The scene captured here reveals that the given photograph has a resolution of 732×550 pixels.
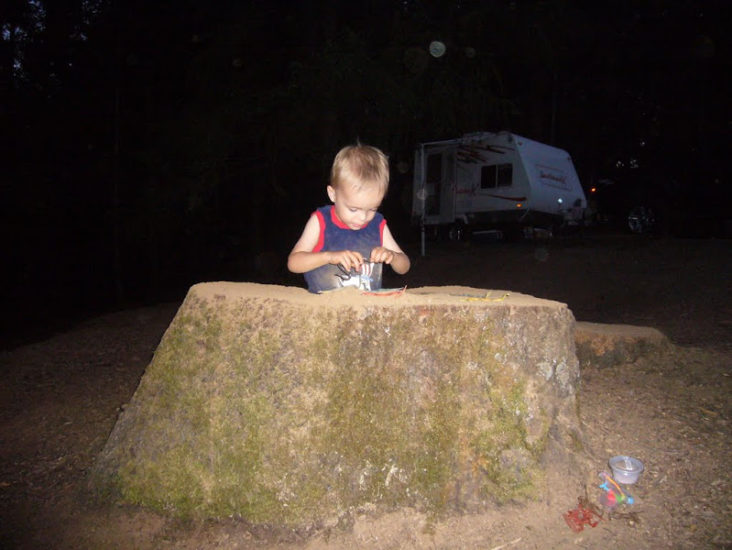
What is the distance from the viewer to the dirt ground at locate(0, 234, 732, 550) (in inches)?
81.0

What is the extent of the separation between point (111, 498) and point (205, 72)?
29.6 ft

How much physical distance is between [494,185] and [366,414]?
41.0 feet

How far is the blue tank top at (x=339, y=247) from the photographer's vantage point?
9.32ft

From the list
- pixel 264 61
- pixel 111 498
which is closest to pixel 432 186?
pixel 264 61

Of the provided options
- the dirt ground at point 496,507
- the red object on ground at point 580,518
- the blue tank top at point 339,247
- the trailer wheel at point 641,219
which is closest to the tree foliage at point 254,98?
the trailer wheel at point 641,219

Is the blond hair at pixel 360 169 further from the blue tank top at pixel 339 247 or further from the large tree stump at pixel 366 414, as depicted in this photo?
the large tree stump at pixel 366 414

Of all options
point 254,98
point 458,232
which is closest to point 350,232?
point 254,98

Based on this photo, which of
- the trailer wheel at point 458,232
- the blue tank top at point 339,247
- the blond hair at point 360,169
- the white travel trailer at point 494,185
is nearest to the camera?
the blond hair at point 360,169

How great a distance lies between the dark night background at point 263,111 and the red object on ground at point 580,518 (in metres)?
7.94

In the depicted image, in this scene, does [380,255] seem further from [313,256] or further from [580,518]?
[580,518]

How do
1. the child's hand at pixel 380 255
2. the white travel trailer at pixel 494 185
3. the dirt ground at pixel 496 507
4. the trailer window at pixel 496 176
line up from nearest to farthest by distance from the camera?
the dirt ground at pixel 496 507
the child's hand at pixel 380 255
the white travel trailer at pixel 494 185
the trailer window at pixel 496 176

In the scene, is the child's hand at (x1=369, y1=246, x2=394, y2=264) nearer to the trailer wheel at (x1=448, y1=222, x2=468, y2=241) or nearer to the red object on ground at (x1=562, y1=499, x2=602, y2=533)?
the red object on ground at (x1=562, y1=499, x2=602, y2=533)

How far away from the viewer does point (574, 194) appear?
14.7 meters

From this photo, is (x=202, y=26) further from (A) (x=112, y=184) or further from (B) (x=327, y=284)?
(B) (x=327, y=284)
